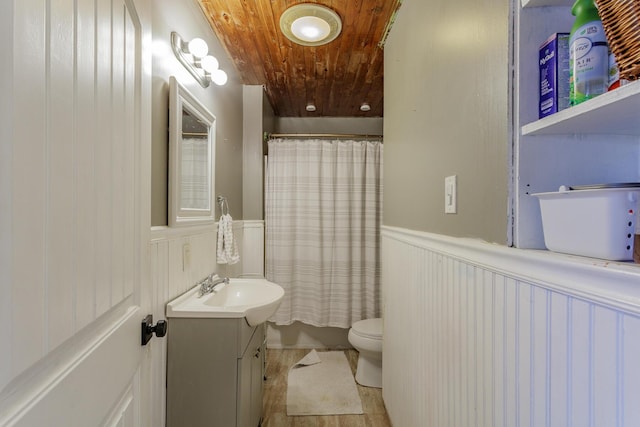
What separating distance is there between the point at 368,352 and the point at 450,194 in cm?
154

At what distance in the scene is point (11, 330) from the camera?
1.14 feet

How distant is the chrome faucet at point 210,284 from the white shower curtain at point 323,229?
90 cm

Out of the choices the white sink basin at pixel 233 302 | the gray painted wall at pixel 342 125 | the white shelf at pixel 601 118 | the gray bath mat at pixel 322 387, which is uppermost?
the gray painted wall at pixel 342 125

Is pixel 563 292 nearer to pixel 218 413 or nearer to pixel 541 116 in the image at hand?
pixel 541 116

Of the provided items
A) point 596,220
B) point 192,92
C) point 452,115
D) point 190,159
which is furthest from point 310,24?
point 596,220

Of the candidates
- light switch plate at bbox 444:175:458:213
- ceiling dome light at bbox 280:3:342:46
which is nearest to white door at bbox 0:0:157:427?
light switch plate at bbox 444:175:458:213

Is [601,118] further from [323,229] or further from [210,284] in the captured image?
[323,229]

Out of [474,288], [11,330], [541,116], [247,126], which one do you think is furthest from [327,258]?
[11,330]

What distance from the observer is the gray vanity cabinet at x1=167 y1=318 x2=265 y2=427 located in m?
1.26

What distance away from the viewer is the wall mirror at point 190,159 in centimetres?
130

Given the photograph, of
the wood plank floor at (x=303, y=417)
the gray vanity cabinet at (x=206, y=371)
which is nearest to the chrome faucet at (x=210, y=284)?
the gray vanity cabinet at (x=206, y=371)

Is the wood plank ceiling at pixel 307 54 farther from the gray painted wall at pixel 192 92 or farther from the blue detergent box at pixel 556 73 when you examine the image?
the blue detergent box at pixel 556 73

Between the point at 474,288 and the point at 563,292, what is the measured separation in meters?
0.29

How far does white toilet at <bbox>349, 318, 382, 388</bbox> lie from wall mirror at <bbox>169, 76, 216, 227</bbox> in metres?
1.33
